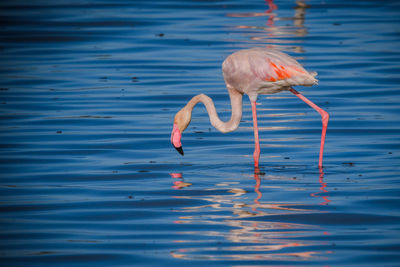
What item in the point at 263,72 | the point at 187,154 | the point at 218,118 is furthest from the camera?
the point at 187,154

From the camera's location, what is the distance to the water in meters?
6.35

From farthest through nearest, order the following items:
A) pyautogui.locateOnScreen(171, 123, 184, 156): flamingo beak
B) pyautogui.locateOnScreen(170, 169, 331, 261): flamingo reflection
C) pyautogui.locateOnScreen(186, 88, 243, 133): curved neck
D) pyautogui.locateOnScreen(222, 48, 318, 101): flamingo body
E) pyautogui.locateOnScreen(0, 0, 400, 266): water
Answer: pyautogui.locateOnScreen(186, 88, 243, 133): curved neck, pyautogui.locateOnScreen(171, 123, 184, 156): flamingo beak, pyautogui.locateOnScreen(222, 48, 318, 101): flamingo body, pyautogui.locateOnScreen(0, 0, 400, 266): water, pyautogui.locateOnScreen(170, 169, 331, 261): flamingo reflection

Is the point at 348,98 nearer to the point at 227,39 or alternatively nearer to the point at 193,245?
the point at 227,39

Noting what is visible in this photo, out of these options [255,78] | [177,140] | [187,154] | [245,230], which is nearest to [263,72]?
[255,78]

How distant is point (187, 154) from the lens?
9719 millimetres

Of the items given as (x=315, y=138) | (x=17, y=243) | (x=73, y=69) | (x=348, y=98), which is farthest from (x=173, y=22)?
(x=17, y=243)

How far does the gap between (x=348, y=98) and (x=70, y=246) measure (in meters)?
7.58

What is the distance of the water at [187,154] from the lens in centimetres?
635

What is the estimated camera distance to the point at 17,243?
6492 millimetres

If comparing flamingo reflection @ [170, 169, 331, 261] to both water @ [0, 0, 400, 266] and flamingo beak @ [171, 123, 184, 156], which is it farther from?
flamingo beak @ [171, 123, 184, 156]

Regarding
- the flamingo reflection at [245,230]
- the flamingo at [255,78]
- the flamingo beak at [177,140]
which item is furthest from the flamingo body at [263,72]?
the flamingo reflection at [245,230]

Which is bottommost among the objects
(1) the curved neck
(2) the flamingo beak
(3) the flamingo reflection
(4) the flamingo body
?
(3) the flamingo reflection

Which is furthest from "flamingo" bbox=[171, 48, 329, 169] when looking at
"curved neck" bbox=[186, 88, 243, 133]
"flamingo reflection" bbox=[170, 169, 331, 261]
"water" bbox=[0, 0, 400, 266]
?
"flamingo reflection" bbox=[170, 169, 331, 261]

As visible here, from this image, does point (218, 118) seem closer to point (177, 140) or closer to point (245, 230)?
point (177, 140)
